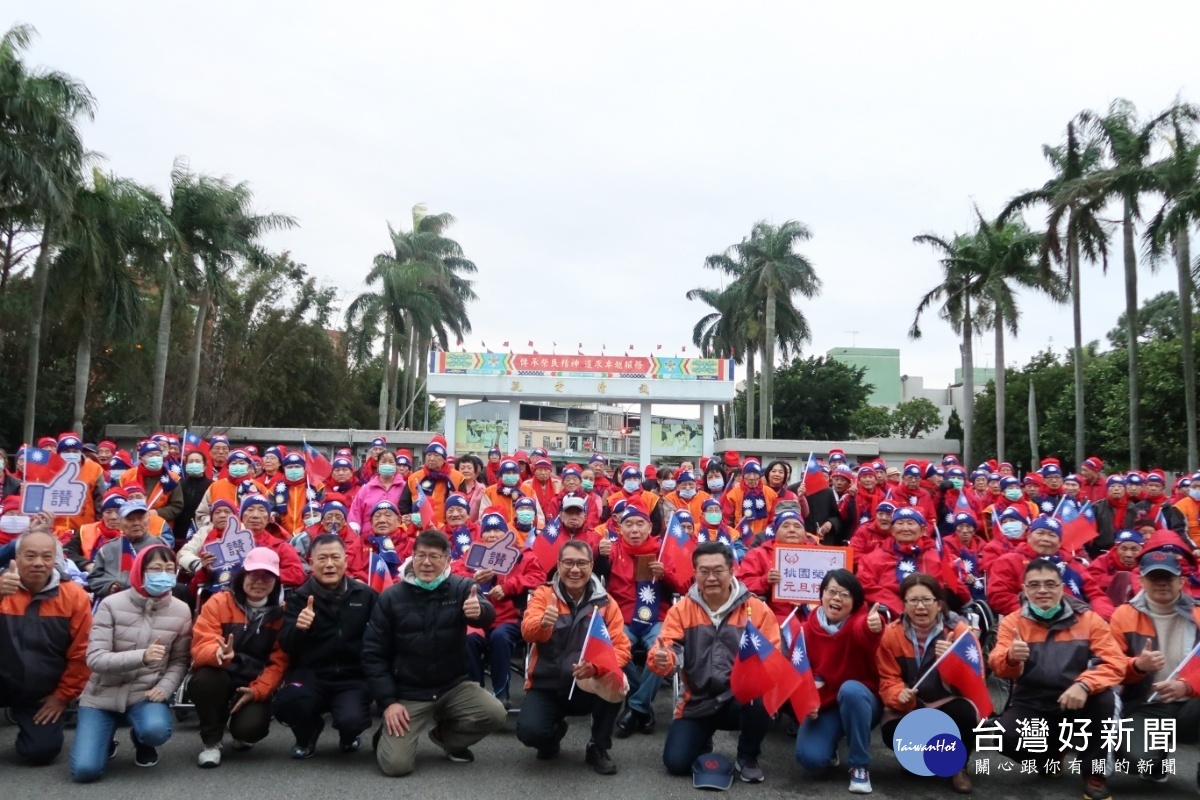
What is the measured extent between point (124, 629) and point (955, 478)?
8.55 metres

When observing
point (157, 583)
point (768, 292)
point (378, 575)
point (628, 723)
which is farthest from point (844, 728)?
point (768, 292)

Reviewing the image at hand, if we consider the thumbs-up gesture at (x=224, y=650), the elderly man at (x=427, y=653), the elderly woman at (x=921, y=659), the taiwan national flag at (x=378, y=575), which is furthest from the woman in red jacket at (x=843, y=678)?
the thumbs-up gesture at (x=224, y=650)

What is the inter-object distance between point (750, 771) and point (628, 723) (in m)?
1.22

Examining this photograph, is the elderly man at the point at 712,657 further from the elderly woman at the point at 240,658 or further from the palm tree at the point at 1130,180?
the palm tree at the point at 1130,180

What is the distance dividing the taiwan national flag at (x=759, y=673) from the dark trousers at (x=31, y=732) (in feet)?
13.6

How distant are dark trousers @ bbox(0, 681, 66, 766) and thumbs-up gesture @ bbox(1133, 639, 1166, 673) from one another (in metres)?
6.51

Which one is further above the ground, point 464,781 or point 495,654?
point 495,654

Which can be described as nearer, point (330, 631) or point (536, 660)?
point (330, 631)

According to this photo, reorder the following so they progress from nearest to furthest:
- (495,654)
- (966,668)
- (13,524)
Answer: (966,668), (495,654), (13,524)

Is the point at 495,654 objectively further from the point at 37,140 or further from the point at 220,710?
the point at 37,140

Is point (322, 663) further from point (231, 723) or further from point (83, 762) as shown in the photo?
point (83, 762)

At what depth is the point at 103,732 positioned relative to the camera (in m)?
5.26

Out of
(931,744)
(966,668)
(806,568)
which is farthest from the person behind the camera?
(806,568)

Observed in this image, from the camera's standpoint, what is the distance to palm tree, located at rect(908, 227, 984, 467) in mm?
31047
